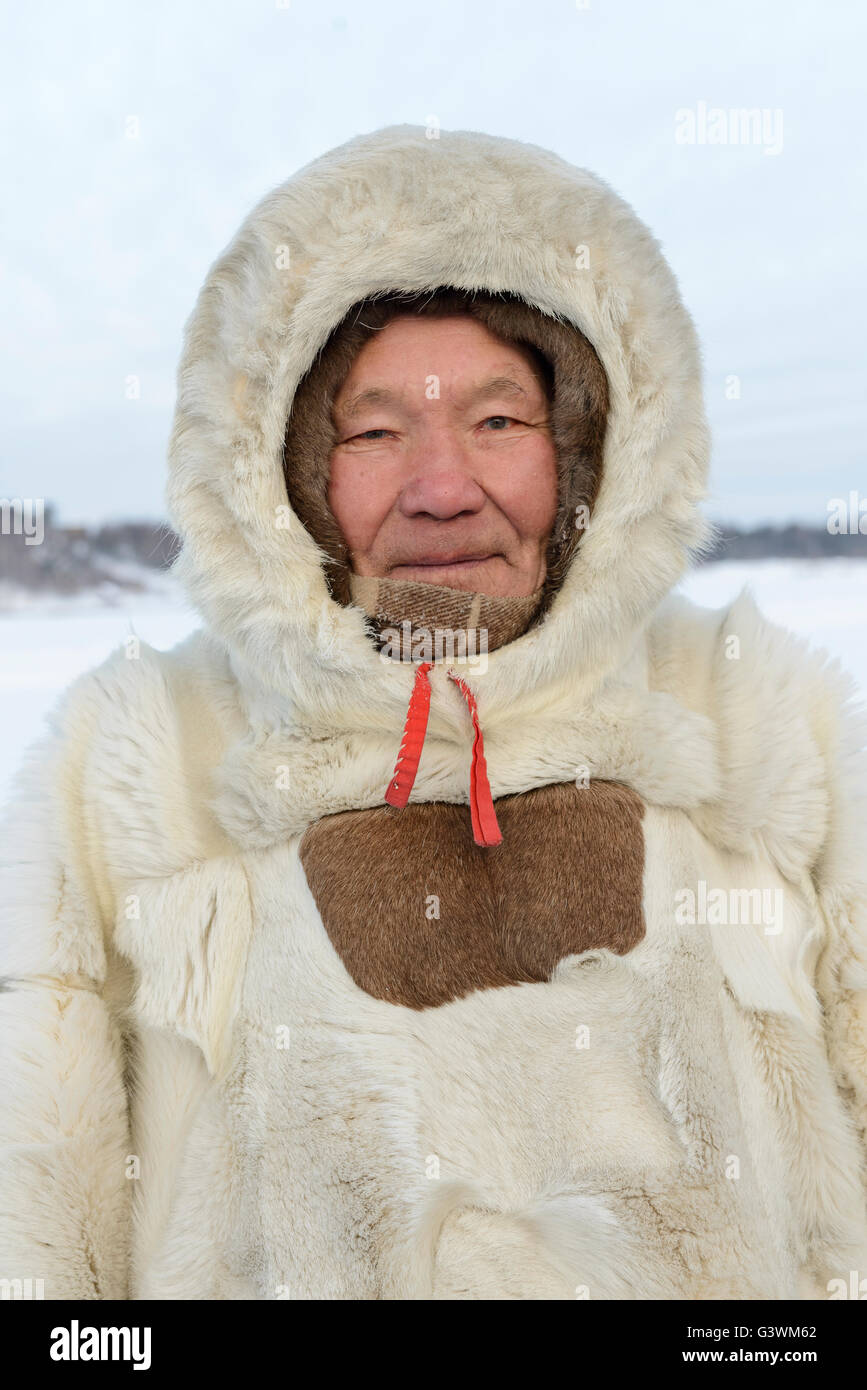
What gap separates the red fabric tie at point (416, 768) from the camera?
1104 millimetres

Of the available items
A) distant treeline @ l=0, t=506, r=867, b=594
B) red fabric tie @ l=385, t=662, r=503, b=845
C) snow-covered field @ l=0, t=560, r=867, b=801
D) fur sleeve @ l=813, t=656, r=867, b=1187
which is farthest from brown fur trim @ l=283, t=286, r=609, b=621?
Answer: distant treeline @ l=0, t=506, r=867, b=594

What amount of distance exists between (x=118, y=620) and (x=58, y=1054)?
203cm

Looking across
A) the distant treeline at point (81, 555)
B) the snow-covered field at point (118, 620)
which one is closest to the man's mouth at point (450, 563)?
the snow-covered field at point (118, 620)

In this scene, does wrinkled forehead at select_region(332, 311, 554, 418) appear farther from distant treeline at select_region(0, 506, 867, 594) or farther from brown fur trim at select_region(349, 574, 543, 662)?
distant treeline at select_region(0, 506, 867, 594)

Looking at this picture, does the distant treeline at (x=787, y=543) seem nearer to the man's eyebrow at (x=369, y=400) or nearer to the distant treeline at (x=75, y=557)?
the distant treeline at (x=75, y=557)

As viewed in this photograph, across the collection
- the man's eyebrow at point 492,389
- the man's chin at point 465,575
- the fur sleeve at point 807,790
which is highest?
the man's eyebrow at point 492,389

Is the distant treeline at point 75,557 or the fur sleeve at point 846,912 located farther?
the distant treeline at point 75,557

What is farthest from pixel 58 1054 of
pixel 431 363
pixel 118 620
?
pixel 118 620

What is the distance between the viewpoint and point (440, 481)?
1192 mm

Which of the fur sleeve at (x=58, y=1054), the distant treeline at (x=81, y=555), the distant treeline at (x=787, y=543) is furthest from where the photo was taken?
the distant treeline at (x=81, y=555)

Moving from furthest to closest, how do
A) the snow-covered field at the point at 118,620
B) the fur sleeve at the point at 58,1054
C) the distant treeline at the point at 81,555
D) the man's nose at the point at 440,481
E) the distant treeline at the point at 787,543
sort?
the distant treeline at the point at 81,555, the distant treeline at the point at 787,543, the snow-covered field at the point at 118,620, the man's nose at the point at 440,481, the fur sleeve at the point at 58,1054

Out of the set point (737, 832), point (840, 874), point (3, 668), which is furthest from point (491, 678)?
point (3, 668)

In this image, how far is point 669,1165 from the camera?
1076 millimetres
